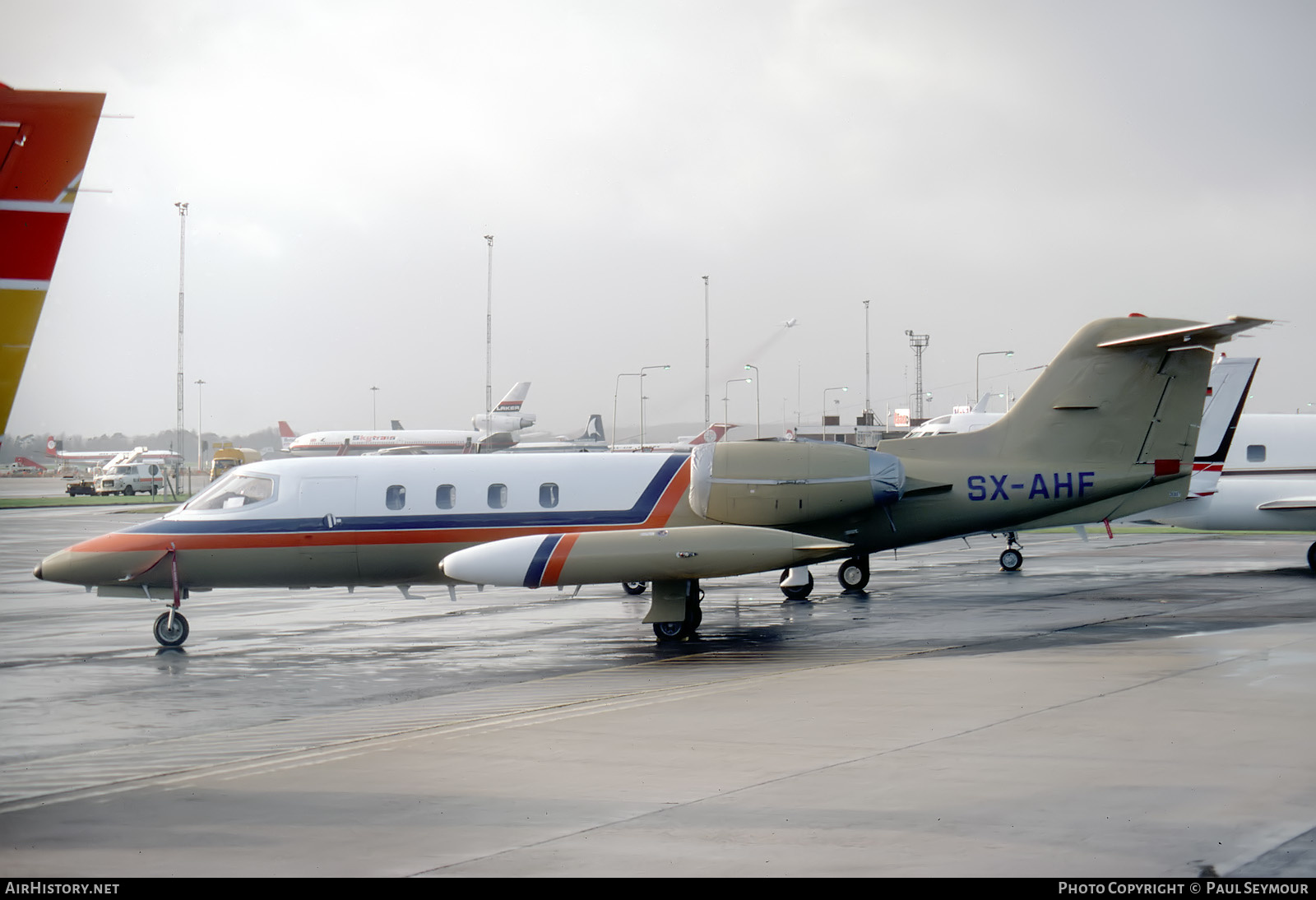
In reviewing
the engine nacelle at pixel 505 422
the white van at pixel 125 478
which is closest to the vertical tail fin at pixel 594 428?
the engine nacelle at pixel 505 422

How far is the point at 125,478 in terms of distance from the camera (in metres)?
77.5

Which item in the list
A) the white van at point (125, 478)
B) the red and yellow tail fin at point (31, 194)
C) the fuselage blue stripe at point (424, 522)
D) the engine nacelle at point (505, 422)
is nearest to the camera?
the red and yellow tail fin at point (31, 194)

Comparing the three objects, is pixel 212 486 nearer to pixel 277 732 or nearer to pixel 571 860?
pixel 277 732

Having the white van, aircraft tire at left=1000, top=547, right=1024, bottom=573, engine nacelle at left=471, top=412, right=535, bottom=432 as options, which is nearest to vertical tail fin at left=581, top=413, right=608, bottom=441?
engine nacelle at left=471, top=412, right=535, bottom=432

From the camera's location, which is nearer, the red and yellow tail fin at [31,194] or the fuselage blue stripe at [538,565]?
the red and yellow tail fin at [31,194]

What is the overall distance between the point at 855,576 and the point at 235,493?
1156 centimetres

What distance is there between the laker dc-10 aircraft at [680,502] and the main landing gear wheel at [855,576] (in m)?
3.90

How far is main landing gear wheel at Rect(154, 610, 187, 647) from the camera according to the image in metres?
16.2

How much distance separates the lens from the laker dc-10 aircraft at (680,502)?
619 inches

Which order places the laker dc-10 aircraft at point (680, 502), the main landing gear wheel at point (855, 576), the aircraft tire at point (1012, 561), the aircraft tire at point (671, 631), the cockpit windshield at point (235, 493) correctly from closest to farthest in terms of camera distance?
the laker dc-10 aircraft at point (680, 502), the aircraft tire at point (671, 631), the cockpit windshield at point (235, 493), the main landing gear wheel at point (855, 576), the aircraft tire at point (1012, 561)

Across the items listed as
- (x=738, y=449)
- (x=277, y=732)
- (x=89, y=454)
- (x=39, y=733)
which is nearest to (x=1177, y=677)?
(x=738, y=449)

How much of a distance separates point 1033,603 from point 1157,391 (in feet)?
13.6

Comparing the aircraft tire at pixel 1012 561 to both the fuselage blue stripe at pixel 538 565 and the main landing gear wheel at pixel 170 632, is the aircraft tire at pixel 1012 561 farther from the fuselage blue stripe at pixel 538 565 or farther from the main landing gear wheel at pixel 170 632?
the main landing gear wheel at pixel 170 632

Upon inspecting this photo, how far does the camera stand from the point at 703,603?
20984 millimetres
